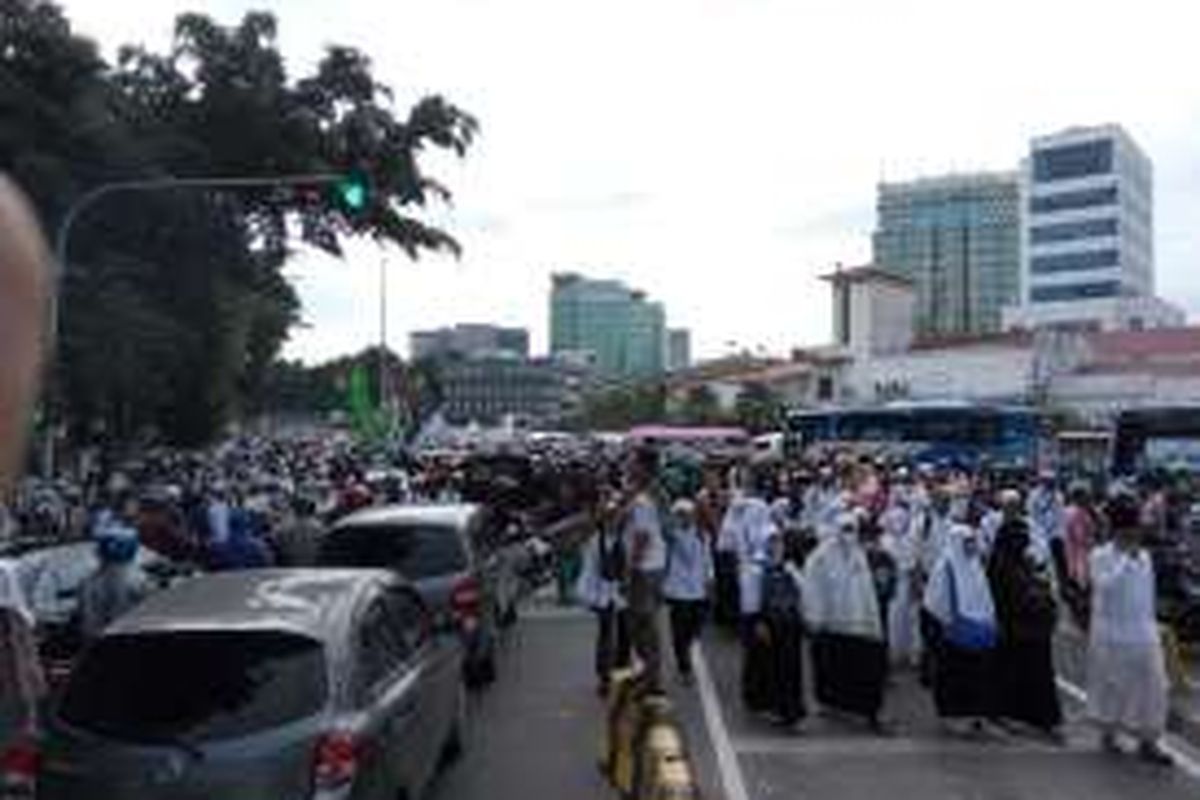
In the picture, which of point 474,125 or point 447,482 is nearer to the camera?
point 447,482

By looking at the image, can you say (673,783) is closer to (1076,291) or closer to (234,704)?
(234,704)

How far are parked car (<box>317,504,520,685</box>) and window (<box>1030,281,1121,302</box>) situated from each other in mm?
143333

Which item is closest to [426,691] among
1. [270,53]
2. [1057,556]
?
[1057,556]

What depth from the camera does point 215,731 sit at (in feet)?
29.3

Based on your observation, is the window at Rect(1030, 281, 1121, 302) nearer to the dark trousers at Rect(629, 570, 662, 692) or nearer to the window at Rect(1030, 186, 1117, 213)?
the window at Rect(1030, 186, 1117, 213)

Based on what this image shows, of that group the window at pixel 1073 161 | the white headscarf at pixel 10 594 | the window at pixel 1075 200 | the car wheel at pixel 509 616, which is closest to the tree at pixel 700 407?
the window at pixel 1075 200

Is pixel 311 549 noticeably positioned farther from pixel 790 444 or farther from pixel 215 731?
pixel 790 444

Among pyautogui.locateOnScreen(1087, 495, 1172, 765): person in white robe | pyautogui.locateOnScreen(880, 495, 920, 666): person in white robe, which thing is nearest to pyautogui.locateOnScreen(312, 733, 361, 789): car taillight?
pyautogui.locateOnScreen(1087, 495, 1172, 765): person in white robe

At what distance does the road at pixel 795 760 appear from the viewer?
44.3ft

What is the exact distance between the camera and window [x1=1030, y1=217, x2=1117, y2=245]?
158 m

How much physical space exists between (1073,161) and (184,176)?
121m

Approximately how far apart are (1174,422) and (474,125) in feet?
51.2

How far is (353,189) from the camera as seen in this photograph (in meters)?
25.8

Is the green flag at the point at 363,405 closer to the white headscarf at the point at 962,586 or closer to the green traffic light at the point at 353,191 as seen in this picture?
the green traffic light at the point at 353,191
